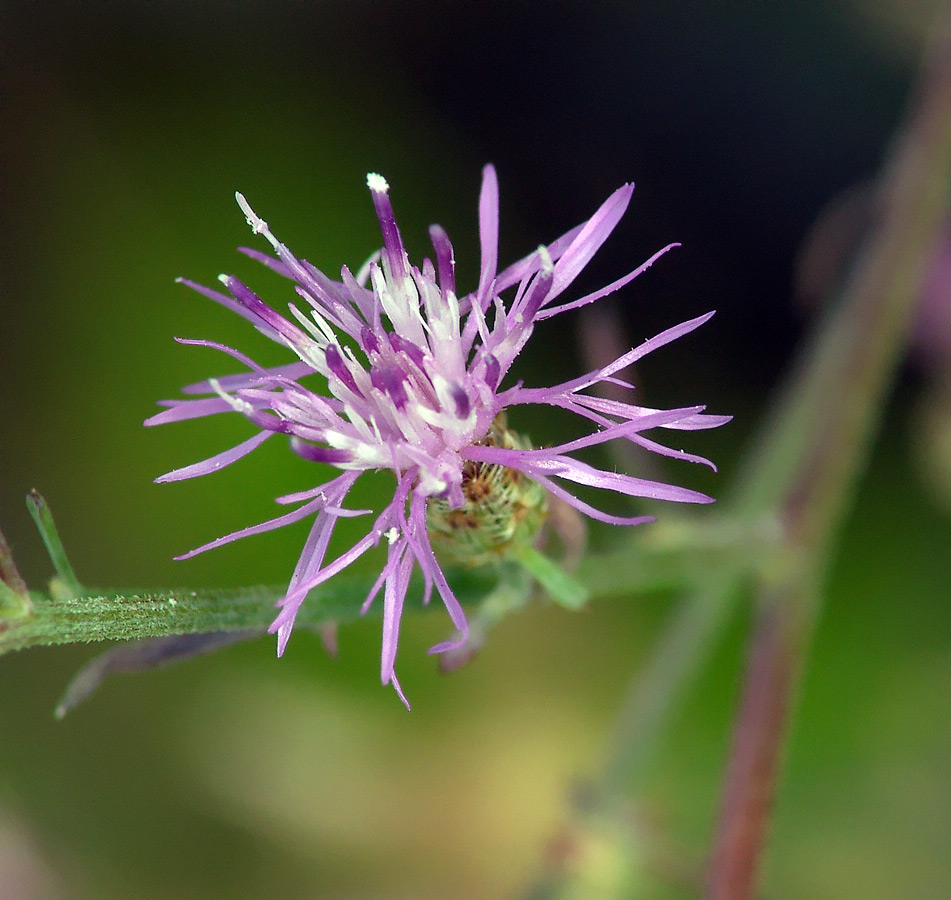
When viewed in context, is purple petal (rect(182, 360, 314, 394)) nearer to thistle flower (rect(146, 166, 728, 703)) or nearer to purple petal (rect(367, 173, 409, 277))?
thistle flower (rect(146, 166, 728, 703))

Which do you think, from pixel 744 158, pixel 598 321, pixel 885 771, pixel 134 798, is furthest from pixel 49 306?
pixel 885 771

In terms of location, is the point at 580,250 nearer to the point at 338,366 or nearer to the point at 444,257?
the point at 444,257

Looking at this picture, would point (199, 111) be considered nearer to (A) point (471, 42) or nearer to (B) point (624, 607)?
(A) point (471, 42)

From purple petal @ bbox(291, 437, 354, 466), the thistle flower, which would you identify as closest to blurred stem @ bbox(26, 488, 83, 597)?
the thistle flower

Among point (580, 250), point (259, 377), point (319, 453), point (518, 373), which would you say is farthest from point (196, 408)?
point (518, 373)

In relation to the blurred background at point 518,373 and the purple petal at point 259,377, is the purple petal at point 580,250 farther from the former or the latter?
the blurred background at point 518,373

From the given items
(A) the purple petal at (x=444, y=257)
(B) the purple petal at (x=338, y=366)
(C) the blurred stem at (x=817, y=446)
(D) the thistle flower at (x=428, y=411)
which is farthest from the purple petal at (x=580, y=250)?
(C) the blurred stem at (x=817, y=446)
